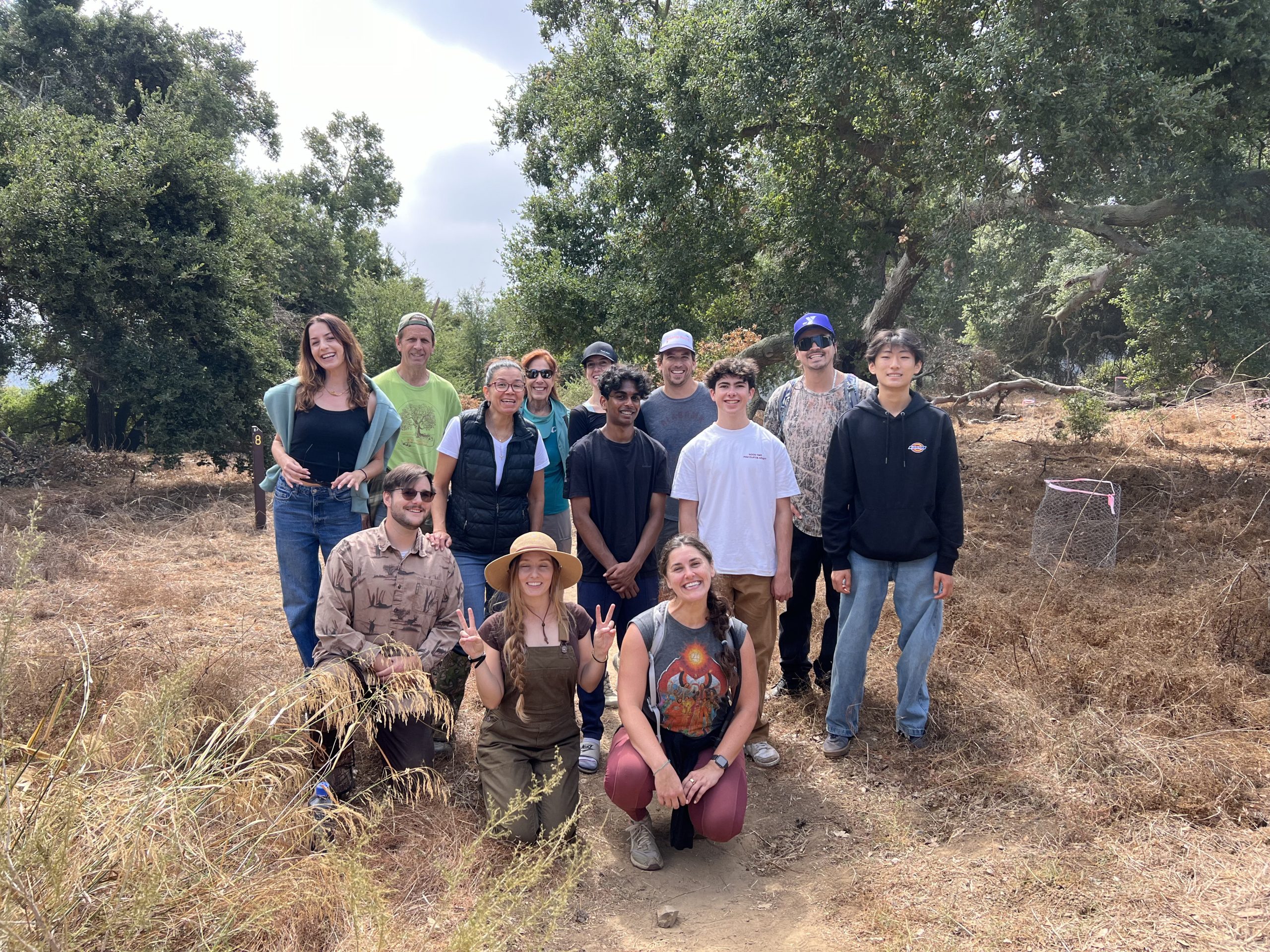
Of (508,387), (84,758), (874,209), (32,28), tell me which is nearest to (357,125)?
(32,28)

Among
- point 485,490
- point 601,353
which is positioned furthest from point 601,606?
point 601,353

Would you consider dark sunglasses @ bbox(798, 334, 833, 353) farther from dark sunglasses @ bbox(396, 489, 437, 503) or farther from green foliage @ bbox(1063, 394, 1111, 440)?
green foliage @ bbox(1063, 394, 1111, 440)

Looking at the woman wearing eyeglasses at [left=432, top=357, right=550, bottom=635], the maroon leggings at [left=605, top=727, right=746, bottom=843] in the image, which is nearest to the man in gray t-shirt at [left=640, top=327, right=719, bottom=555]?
the woman wearing eyeglasses at [left=432, top=357, right=550, bottom=635]

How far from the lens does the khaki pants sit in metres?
3.95

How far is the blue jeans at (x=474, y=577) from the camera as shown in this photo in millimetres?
4105

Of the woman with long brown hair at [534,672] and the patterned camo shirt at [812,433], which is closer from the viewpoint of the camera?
the woman with long brown hair at [534,672]

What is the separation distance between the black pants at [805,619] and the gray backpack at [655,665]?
3.90 feet

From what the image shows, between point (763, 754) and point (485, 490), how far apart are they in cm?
192

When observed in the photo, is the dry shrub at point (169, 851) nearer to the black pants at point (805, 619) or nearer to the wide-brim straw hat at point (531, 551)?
the wide-brim straw hat at point (531, 551)

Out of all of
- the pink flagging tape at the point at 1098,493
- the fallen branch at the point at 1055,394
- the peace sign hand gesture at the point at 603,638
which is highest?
the fallen branch at the point at 1055,394

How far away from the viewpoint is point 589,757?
3.99 m

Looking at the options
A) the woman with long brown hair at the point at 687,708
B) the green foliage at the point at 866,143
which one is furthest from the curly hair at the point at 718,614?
the green foliage at the point at 866,143

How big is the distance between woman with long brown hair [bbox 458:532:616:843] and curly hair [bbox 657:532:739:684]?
0.41m

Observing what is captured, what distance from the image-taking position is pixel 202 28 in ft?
65.8
